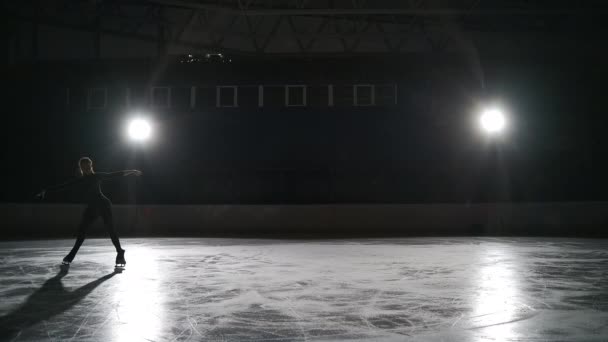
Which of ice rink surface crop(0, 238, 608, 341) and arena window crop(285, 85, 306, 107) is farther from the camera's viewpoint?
arena window crop(285, 85, 306, 107)

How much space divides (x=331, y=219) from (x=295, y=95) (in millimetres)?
6672


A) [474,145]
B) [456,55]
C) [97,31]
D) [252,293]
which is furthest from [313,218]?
[97,31]

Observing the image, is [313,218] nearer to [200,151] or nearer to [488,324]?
[200,151]

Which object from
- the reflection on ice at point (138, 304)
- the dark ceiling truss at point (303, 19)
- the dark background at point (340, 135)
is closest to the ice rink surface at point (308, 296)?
the reflection on ice at point (138, 304)

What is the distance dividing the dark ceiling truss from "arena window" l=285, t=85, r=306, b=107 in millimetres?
1373

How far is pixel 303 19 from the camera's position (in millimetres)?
29000

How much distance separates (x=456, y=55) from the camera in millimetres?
24062

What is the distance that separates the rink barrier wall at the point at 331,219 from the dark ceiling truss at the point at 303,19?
657cm

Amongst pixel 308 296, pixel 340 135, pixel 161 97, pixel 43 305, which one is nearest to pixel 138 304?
pixel 43 305

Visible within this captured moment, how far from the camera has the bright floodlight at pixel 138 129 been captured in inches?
795

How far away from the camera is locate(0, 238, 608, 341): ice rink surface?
546 cm

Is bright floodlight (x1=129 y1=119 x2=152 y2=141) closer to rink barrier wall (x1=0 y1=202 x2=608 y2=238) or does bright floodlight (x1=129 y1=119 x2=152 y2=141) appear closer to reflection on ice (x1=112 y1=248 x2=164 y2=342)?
rink barrier wall (x1=0 y1=202 x2=608 y2=238)

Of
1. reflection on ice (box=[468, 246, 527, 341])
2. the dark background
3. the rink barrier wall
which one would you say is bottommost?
reflection on ice (box=[468, 246, 527, 341])

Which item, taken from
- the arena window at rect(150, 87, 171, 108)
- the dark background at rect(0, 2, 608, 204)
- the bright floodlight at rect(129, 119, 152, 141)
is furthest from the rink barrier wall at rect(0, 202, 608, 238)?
the arena window at rect(150, 87, 171, 108)
